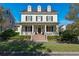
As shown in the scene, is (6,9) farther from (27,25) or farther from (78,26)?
(78,26)

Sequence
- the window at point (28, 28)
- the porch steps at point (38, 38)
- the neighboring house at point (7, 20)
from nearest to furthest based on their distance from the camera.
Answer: the neighboring house at point (7, 20) → the porch steps at point (38, 38) → the window at point (28, 28)

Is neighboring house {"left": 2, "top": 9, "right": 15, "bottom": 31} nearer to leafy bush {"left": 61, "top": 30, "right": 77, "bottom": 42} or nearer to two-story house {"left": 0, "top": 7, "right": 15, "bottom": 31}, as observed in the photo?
two-story house {"left": 0, "top": 7, "right": 15, "bottom": 31}

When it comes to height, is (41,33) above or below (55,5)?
below

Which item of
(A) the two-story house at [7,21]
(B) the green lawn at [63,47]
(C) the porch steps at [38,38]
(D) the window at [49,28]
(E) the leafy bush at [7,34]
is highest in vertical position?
(A) the two-story house at [7,21]

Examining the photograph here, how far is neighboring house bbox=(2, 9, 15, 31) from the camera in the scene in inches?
559

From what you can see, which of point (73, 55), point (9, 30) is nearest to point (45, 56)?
point (73, 55)

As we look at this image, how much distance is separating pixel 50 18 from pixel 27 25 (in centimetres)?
115

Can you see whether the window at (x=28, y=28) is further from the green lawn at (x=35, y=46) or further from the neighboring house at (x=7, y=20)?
the neighboring house at (x=7, y=20)

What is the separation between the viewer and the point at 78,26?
566 inches

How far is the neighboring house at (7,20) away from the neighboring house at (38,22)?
1.39ft

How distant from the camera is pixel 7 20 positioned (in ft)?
47.0

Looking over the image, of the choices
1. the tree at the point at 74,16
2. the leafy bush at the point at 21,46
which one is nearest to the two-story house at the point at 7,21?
the leafy bush at the point at 21,46

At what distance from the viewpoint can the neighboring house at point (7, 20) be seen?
46.6 ft

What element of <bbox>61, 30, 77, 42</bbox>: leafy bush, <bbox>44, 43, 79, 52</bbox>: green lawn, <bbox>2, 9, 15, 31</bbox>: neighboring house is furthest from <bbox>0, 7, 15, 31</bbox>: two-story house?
<bbox>61, 30, 77, 42</bbox>: leafy bush
